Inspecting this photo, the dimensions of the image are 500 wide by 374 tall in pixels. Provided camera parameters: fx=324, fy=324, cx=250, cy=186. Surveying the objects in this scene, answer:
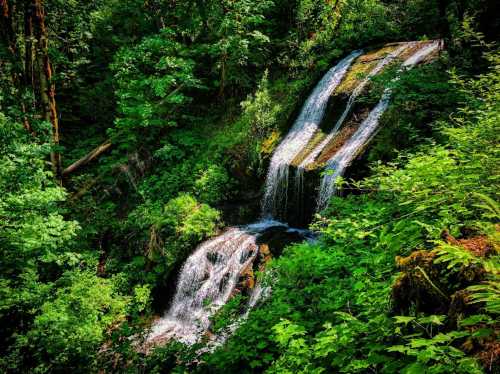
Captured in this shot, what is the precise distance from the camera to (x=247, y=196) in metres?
10.8

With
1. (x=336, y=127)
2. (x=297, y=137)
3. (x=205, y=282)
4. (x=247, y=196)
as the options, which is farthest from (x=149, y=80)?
(x=205, y=282)

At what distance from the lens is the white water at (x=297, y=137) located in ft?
32.0

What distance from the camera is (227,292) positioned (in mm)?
7812

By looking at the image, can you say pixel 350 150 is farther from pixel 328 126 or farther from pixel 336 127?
pixel 328 126

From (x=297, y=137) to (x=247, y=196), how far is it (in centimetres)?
254

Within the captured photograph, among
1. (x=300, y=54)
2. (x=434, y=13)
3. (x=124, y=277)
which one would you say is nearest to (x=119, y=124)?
(x=124, y=277)

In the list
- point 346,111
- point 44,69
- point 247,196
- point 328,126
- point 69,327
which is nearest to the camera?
point 69,327

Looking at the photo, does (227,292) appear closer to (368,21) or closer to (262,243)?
(262,243)

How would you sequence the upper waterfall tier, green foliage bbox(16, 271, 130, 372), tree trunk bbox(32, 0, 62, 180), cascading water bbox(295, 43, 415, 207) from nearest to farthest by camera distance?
green foliage bbox(16, 271, 130, 372)
tree trunk bbox(32, 0, 62, 180)
the upper waterfall tier
cascading water bbox(295, 43, 415, 207)

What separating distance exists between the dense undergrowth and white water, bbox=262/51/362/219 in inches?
19.2

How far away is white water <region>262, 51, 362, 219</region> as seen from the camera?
9.77 m

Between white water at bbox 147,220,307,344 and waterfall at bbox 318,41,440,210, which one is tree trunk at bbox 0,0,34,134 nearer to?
white water at bbox 147,220,307,344

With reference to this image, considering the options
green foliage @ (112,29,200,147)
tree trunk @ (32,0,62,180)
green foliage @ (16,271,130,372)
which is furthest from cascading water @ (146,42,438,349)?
tree trunk @ (32,0,62,180)

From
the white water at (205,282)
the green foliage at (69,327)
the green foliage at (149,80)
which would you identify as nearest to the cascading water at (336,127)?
the white water at (205,282)
